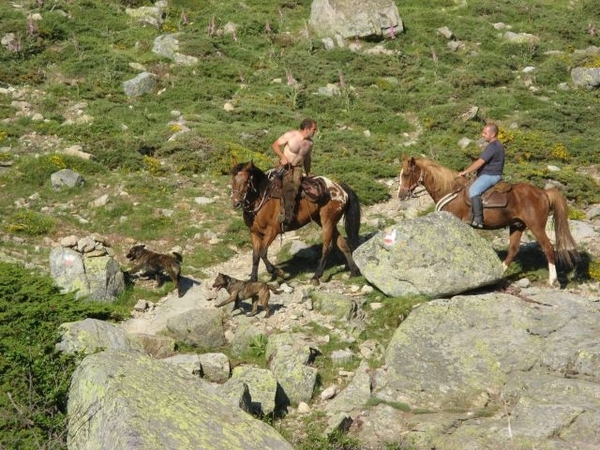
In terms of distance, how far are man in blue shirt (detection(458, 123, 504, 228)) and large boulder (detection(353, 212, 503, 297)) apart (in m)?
1.08

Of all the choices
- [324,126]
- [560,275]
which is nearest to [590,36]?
Result: [324,126]

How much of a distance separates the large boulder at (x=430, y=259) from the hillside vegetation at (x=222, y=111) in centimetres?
510

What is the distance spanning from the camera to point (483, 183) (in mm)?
15094

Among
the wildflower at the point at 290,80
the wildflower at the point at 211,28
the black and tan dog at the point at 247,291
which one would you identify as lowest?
the wildflower at the point at 290,80

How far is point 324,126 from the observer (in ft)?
91.7

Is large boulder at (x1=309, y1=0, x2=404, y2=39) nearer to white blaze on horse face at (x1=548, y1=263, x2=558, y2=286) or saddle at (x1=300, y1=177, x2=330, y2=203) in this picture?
saddle at (x1=300, y1=177, x2=330, y2=203)

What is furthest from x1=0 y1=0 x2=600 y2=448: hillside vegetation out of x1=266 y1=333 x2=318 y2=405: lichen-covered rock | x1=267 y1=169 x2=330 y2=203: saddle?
x1=266 y1=333 x2=318 y2=405: lichen-covered rock

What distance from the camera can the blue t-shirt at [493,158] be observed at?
1480 cm

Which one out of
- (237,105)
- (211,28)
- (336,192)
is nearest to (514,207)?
(336,192)

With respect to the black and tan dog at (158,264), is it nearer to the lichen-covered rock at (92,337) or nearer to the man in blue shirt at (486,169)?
the lichen-covered rock at (92,337)

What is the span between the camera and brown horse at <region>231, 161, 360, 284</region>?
14835mm

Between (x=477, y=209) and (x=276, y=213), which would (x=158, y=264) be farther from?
(x=477, y=209)

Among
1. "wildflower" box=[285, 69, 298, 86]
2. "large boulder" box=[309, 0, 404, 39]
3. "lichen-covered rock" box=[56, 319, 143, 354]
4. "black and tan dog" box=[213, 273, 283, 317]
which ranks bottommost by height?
"wildflower" box=[285, 69, 298, 86]

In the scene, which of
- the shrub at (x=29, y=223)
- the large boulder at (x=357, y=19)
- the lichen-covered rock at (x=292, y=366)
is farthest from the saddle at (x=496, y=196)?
the large boulder at (x=357, y=19)
